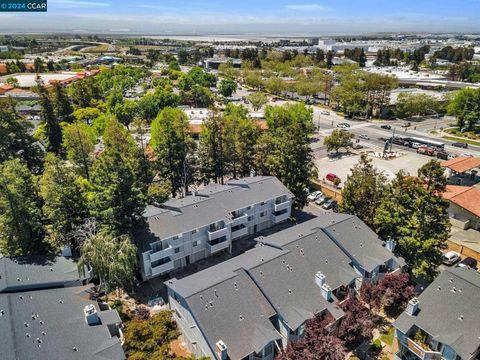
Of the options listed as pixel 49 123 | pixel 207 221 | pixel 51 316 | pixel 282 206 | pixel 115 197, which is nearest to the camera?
pixel 51 316

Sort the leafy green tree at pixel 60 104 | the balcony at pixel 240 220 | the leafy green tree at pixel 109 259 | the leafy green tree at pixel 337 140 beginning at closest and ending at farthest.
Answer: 1. the leafy green tree at pixel 109 259
2. the balcony at pixel 240 220
3. the leafy green tree at pixel 337 140
4. the leafy green tree at pixel 60 104

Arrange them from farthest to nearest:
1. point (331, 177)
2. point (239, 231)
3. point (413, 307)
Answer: point (331, 177), point (239, 231), point (413, 307)

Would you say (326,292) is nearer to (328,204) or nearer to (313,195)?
(328,204)

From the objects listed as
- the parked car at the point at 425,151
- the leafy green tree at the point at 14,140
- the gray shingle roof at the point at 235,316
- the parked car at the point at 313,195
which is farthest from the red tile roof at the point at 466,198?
the leafy green tree at the point at 14,140

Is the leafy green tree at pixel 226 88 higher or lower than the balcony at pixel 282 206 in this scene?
higher

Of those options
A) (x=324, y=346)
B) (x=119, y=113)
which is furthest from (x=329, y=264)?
(x=119, y=113)

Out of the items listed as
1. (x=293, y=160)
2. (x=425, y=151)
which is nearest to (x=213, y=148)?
(x=293, y=160)

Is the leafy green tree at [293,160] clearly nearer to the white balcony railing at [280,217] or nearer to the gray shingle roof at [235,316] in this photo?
the white balcony railing at [280,217]
